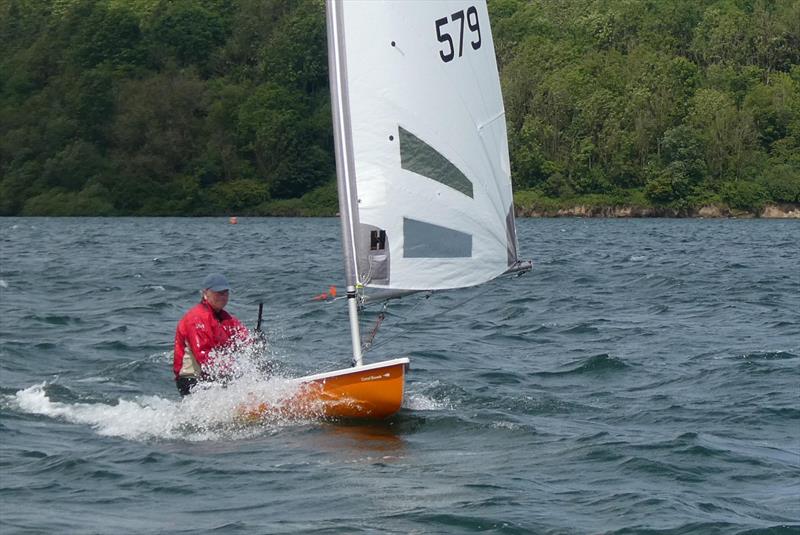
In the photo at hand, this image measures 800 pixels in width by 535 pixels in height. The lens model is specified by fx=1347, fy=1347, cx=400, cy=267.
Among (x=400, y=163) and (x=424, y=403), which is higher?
(x=400, y=163)

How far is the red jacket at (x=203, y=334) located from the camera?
10.6 meters

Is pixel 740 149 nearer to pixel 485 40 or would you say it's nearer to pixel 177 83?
pixel 177 83

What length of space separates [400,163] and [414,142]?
0.70 ft

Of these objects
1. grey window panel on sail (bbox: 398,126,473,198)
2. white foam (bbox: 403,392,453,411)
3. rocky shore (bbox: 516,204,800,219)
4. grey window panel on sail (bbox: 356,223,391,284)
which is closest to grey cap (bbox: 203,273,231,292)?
grey window panel on sail (bbox: 356,223,391,284)

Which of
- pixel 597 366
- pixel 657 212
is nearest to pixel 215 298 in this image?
pixel 597 366

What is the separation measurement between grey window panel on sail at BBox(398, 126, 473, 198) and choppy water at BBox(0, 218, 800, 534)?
191 cm

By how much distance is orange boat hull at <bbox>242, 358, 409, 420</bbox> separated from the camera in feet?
34.0

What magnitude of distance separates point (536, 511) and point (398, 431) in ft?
8.04

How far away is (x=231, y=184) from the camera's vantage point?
7856 centimetres

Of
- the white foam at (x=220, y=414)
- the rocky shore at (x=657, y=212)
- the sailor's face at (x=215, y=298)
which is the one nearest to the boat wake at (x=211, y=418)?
the white foam at (x=220, y=414)

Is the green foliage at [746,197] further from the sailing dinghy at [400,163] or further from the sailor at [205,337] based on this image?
the sailor at [205,337]

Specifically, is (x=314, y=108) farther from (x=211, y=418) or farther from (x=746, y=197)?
(x=211, y=418)

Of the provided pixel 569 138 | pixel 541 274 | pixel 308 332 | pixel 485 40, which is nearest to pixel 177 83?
pixel 569 138

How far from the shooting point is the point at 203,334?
1060 centimetres
